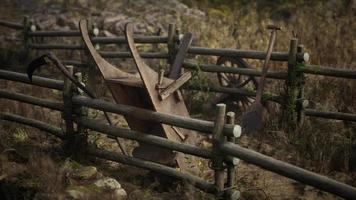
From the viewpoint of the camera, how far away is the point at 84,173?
459cm

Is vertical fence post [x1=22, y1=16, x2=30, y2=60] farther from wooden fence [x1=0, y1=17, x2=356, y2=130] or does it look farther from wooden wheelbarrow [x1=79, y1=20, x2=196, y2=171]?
wooden wheelbarrow [x1=79, y1=20, x2=196, y2=171]

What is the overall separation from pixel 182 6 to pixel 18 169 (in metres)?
8.83

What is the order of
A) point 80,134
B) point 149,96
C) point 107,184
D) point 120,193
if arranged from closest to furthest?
point 120,193, point 107,184, point 149,96, point 80,134

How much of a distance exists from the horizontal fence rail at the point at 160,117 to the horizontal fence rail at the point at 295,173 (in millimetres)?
182

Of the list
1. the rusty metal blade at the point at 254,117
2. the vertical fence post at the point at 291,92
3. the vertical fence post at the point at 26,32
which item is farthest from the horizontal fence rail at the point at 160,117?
the vertical fence post at the point at 26,32

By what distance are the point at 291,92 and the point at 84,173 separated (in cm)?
319

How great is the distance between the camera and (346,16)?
1032 centimetres

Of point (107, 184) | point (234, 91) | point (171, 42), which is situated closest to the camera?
point (107, 184)

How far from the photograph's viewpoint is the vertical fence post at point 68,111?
527 centimetres

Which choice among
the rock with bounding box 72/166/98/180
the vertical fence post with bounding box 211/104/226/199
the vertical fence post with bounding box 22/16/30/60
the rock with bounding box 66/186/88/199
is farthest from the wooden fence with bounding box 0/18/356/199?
the vertical fence post with bounding box 22/16/30/60

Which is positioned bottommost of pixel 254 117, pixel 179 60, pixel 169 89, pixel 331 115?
pixel 254 117

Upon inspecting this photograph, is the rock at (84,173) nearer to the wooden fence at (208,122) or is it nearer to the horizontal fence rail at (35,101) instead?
the wooden fence at (208,122)


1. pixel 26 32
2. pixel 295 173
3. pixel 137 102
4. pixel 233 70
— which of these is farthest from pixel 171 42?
pixel 295 173

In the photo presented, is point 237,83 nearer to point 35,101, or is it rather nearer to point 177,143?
point 177,143
